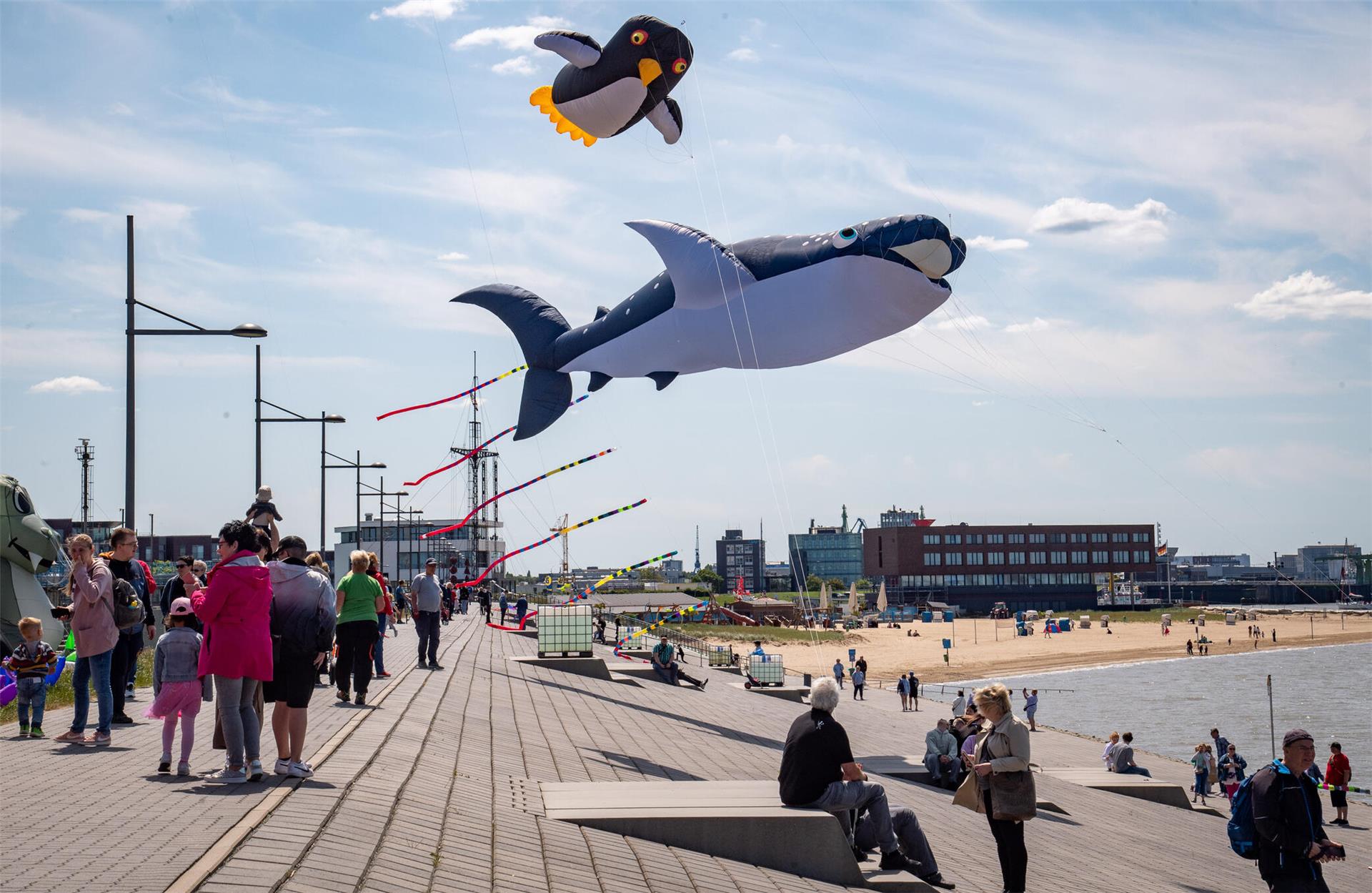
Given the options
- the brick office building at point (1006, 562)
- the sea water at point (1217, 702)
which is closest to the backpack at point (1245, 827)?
the sea water at point (1217, 702)

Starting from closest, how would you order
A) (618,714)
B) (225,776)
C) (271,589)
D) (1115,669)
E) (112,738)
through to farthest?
(225,776) < (271,589) < (112,738) < (618,714) < (1115,669)

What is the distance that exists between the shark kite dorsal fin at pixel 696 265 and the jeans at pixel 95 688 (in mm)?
9613

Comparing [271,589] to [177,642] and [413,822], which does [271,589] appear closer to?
[177,642]

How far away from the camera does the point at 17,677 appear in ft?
32.8

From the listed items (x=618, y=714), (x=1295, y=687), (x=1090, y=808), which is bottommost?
(x=1295, y=687)

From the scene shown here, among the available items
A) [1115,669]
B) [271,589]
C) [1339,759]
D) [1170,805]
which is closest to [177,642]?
[271,589]

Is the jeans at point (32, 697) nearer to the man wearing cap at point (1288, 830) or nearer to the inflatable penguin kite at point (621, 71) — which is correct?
the man wearing cap at point (1288, 830)

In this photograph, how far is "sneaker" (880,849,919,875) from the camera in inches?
326

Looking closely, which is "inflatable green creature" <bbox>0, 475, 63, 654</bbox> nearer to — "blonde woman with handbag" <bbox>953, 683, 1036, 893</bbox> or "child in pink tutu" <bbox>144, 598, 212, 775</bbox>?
"child in pink tutu" <bbox>144, 598, 212, 775</bbox>

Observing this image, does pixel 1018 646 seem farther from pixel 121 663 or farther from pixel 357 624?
pixel 121 663

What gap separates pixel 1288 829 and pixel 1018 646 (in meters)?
81.2

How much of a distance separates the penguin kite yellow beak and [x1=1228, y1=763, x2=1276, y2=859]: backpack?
11.3 metres

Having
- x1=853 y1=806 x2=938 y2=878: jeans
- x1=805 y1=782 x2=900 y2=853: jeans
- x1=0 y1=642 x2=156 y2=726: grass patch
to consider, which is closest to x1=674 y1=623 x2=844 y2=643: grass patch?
x1=0 y1=642 x2=156 y2=726: grass patch

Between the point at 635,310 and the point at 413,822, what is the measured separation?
12598mm
